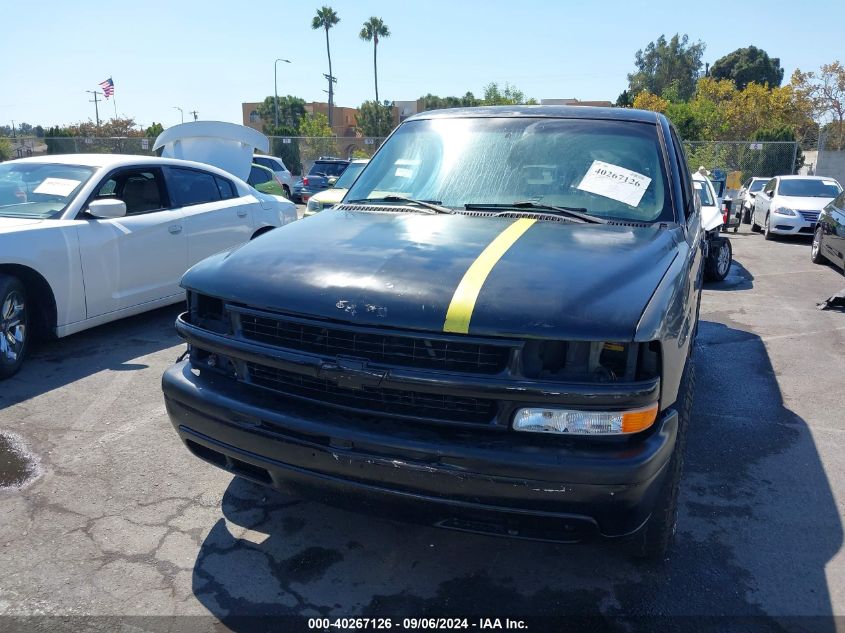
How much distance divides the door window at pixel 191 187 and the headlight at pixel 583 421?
5.41 meters

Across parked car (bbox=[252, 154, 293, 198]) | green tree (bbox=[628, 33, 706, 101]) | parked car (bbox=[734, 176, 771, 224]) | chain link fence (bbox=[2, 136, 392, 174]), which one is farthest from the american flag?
green tree (bbox=[628, 33, 706, 101])

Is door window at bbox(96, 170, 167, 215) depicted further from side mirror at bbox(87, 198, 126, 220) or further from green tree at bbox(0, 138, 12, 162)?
green tree at bbox(0, 138, 12, 162)

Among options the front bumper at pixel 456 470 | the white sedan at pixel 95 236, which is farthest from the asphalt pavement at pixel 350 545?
the white sedan at pixel 95 236

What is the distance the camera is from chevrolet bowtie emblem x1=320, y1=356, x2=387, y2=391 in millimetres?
2406

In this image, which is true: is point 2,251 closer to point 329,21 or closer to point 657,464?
point 657,464

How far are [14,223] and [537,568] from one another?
475 cm

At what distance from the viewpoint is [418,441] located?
93.0 inches

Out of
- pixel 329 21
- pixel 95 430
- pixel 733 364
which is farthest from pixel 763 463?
pixel 329 21

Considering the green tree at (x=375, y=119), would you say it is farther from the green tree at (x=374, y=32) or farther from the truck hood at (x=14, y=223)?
the truck hood at (x=14, y=223)

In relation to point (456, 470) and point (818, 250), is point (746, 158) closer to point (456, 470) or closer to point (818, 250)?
point (818, 250)

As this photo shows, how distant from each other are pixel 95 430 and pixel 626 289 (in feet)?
11.4

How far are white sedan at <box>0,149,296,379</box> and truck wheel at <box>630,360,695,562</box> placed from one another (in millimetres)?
4645

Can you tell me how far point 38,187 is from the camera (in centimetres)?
584

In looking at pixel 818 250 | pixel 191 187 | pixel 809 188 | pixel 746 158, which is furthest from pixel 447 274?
pixel 746 158
